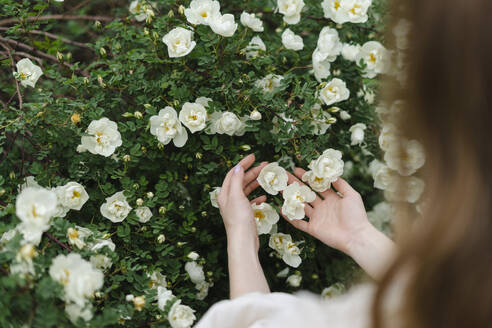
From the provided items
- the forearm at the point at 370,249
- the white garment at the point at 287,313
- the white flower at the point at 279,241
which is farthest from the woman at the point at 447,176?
the white flower at the point at 279,241

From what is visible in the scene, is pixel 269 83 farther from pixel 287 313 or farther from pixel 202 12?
pixel 287 313

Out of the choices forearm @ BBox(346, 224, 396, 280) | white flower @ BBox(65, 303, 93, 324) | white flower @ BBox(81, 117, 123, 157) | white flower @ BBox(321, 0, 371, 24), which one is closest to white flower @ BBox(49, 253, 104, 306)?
white flower @ BBox(65, 303, 93, 324)

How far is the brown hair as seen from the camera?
2.88 feet

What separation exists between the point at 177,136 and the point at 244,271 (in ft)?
1.76

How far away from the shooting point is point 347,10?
1.79 metres

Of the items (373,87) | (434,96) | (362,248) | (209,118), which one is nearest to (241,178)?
(209,118)

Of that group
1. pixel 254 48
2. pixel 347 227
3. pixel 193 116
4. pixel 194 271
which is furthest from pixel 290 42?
pixel 194 271

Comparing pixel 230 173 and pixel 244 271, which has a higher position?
pixel 230 173

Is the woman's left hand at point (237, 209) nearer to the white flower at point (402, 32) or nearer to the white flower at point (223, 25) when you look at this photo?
the white flower at point (223, 25)

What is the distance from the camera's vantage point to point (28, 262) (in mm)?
1157

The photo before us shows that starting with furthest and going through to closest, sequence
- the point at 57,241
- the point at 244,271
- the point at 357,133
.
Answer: the point at 357,133, the point at 244,271, the point at 57,241

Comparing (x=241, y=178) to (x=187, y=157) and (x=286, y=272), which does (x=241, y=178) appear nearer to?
(x=187, y=157)

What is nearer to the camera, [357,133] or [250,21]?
[250,21]

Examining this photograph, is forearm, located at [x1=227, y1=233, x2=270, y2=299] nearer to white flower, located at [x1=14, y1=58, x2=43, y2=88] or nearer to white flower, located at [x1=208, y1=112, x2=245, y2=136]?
white flower, located at [x1=208, y1=112, x2=245, y2=136]
